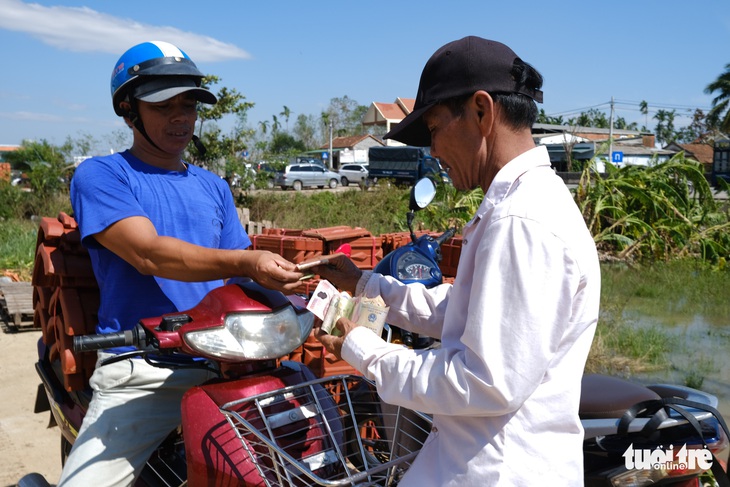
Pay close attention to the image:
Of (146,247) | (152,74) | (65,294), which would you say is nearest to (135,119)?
(152,74)

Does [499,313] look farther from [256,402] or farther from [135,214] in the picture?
[135,214]

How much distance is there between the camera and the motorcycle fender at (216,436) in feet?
5.94

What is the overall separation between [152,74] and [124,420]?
1.22 m

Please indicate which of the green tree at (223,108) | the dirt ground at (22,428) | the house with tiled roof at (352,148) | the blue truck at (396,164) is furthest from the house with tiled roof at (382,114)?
the dirt ground at (22,428)

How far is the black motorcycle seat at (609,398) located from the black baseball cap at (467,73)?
1.24 metres

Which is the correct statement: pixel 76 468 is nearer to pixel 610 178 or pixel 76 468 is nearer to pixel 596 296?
pixel 596 296

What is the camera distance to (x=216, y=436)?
1873mm

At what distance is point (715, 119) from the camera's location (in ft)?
190

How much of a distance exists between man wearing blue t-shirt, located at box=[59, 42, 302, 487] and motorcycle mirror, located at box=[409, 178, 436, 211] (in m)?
0.91

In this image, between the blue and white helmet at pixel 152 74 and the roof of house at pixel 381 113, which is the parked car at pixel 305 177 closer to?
the blue and white helmet at pixel 152 74

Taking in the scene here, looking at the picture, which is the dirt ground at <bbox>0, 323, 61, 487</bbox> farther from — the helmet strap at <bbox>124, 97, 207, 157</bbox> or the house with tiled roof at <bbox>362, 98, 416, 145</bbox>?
the house with tiled roof at <bbox>362, 98, 416, 145</bbox>

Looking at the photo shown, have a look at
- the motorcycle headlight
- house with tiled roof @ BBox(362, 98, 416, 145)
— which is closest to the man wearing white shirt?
the motorcycle headlight

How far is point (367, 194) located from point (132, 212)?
16183 millimetres

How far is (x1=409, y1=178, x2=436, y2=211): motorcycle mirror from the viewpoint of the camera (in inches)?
125
